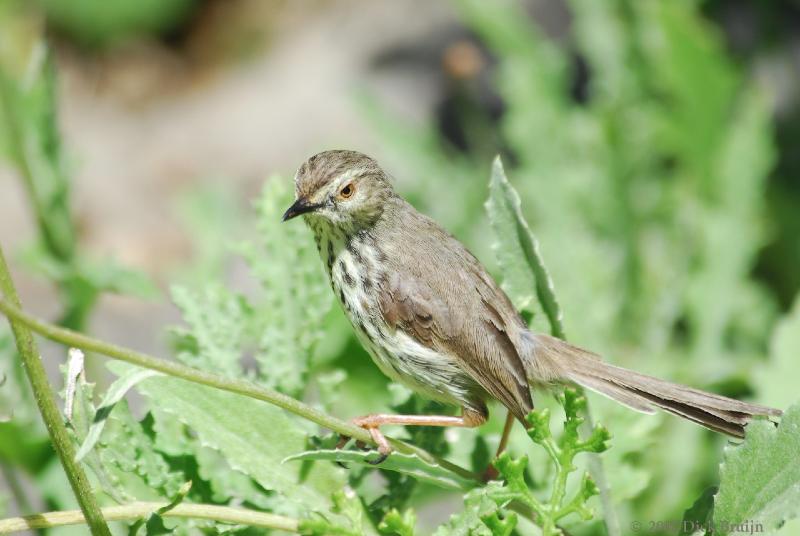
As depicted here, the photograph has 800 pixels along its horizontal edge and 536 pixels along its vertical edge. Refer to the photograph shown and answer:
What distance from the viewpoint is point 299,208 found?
3.35 metres

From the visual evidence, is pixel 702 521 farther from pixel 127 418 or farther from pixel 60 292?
pixel 60 292

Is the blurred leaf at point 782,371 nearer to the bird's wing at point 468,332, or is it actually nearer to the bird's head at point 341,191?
the bird's wing at point 468,332

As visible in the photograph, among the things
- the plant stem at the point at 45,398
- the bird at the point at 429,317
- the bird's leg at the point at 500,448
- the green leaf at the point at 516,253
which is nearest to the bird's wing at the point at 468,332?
the bird at the point at 429,317

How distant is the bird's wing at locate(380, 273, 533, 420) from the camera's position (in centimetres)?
329

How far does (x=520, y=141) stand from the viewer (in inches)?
248

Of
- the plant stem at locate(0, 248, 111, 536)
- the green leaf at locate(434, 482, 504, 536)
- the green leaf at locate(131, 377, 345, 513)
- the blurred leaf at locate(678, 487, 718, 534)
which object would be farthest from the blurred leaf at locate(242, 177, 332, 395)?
the blurred leaf at locate(678, 487, 718, 534)

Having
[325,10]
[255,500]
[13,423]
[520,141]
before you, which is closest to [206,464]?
[255,500]

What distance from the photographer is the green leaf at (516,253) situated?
2854 mm

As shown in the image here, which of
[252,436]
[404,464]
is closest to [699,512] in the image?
[404,464]

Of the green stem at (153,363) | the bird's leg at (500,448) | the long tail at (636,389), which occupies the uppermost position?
the long tail at (636,389)

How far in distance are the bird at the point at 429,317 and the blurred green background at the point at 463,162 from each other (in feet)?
0.54

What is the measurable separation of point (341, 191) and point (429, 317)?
507 millimetres

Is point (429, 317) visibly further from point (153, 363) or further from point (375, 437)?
point (153, 363)

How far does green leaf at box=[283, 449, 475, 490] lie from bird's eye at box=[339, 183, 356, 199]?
1107 millimetres
